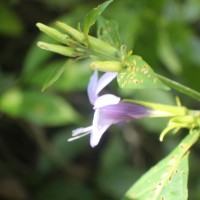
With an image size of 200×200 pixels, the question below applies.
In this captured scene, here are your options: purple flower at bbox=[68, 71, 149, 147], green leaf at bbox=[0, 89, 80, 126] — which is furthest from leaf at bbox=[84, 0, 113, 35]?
green leaf at bbox=[0, 89, 80, 126]

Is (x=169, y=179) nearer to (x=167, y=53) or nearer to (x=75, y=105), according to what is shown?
(x=167, y=53)

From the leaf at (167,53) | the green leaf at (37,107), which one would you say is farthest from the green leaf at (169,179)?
the leaf at (167,53)

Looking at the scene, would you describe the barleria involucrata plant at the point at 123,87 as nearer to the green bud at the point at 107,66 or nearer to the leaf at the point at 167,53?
the green bud at the point at 107,66

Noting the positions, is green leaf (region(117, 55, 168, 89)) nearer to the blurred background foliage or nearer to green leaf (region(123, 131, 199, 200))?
green leaf (region(123, 131, 199, 200))

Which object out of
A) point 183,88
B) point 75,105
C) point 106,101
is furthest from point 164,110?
point 75,105

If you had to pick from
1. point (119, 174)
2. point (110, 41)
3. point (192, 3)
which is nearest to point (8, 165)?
point (119, 174)
